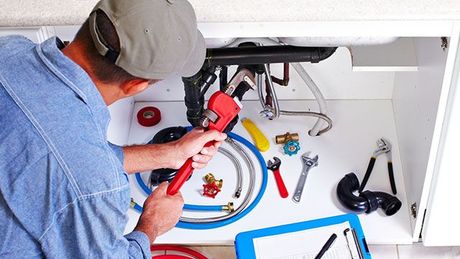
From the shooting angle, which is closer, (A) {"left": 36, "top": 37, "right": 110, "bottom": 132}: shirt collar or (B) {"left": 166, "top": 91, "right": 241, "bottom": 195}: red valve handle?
(A) {"left": 36, "top": 37, "right": 110, "bottom": 132}: shirt collar

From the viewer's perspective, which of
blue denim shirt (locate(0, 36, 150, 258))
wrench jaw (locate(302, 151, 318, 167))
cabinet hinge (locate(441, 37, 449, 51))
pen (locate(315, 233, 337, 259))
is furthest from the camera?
wrench jaw (locate(302, 151, 318, 167))

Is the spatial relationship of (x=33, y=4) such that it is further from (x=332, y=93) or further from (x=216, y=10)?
(x=332, y=93)

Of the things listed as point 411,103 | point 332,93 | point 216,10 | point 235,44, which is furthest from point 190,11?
point 332,93

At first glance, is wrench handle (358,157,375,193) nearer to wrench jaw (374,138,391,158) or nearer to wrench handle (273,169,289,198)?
wrench jaw (374,138,391,158)

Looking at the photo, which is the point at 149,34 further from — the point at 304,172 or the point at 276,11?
the point at 304,172

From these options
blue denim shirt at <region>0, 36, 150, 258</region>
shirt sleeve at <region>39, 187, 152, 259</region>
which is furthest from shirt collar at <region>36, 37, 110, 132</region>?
shirt sleeve at <region>39, 187, 152, 259</region>

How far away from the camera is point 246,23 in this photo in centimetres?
132

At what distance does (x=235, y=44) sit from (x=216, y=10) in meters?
0.26

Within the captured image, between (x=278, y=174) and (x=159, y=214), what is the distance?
1.81 feet

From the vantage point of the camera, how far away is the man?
106cm

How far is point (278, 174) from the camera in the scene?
1938 millimetres

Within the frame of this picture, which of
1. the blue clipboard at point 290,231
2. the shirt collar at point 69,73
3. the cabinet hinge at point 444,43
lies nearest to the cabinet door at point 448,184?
the cabinet hinge at point 444,43

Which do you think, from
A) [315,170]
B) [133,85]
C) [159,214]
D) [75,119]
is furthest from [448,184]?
[75,119]

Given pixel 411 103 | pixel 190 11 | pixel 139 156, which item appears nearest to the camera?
pixel 190 11
